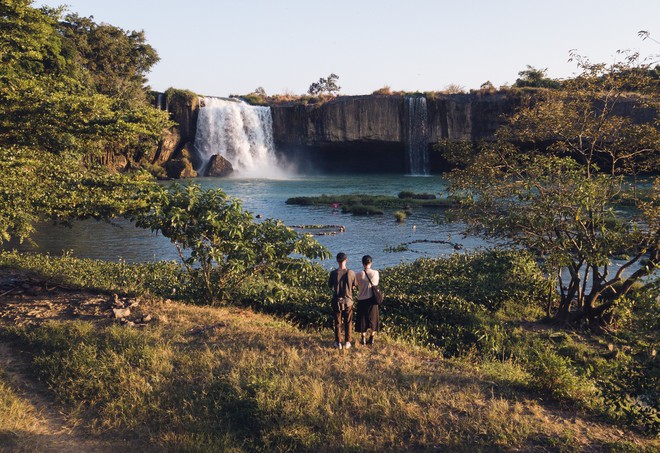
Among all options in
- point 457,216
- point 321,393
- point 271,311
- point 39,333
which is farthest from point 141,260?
point 321,393

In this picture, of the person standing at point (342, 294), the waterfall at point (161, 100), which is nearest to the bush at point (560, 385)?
the person standing at point (342, 294)

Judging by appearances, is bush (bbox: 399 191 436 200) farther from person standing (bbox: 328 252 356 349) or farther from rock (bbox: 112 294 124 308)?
person standing (bbox: 328 252 356 349)

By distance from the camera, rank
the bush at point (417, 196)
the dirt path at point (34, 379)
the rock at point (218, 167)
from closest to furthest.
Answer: the dirt path at point (34, 379), the bush at point (417, 196), the rock at point (218, 167)

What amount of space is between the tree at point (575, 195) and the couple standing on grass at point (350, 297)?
4.97m

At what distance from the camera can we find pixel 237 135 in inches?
2483

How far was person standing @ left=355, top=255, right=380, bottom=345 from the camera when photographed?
30.3 feet

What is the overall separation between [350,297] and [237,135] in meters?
56.5

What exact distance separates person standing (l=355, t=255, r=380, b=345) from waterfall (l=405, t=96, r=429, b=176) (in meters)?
52.9

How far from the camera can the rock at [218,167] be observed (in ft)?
196

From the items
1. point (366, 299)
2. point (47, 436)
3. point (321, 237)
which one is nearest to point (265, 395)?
point (366, 299)

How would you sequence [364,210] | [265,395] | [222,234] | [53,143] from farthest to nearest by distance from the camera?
[364,210], [53,143], [222,234], [265,395]

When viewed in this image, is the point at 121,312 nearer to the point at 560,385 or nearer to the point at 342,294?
the point at 342,294

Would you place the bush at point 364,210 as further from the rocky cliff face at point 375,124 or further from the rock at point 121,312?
the rocky cliff face at point 375,124

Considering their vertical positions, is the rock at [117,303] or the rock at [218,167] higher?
the rock at [218,167]
